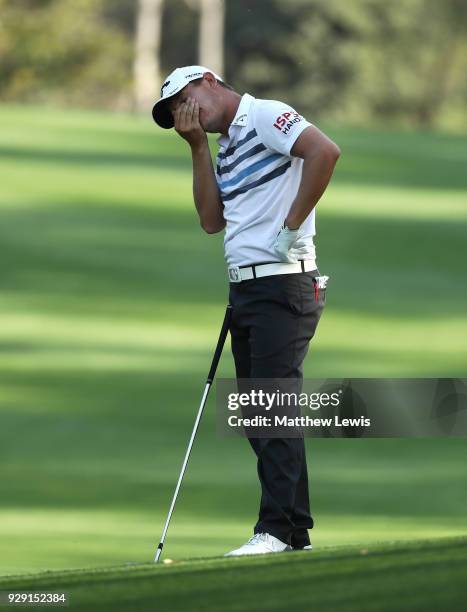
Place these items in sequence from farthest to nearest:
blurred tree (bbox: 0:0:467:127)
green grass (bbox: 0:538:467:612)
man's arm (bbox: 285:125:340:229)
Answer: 1. blurred tree (bbox: 0:0:467:127)
2. man's arm (bbox: 285:125:340:229)
3. green grass (bbox: 0:538:467:612)

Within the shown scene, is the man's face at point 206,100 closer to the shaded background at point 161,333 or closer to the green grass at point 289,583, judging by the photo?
the green grass at point 289,583

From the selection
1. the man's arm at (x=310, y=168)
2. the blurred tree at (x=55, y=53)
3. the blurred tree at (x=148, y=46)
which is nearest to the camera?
the man's arm at (x=310, y=168)

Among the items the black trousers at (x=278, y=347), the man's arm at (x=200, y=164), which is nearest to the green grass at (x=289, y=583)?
the black trousers at (x=278, y=347)

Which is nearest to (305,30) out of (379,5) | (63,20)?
(379,5)

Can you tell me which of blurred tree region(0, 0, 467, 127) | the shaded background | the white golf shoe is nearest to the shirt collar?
the white golf shoe

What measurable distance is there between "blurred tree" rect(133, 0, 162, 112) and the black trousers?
48.1 metres

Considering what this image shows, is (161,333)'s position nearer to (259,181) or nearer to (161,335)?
(161,335)

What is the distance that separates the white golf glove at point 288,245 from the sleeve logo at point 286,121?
1.09ft

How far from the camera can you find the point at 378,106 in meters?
62.5

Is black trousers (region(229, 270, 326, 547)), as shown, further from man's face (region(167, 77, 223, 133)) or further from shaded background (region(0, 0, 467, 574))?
shaded background (region(0, 0, 467, 574))

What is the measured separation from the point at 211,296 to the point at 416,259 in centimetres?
234

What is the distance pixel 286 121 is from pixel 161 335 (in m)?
7.18

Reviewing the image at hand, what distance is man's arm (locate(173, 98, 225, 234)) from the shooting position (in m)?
6.34

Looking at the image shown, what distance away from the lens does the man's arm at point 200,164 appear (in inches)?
249
